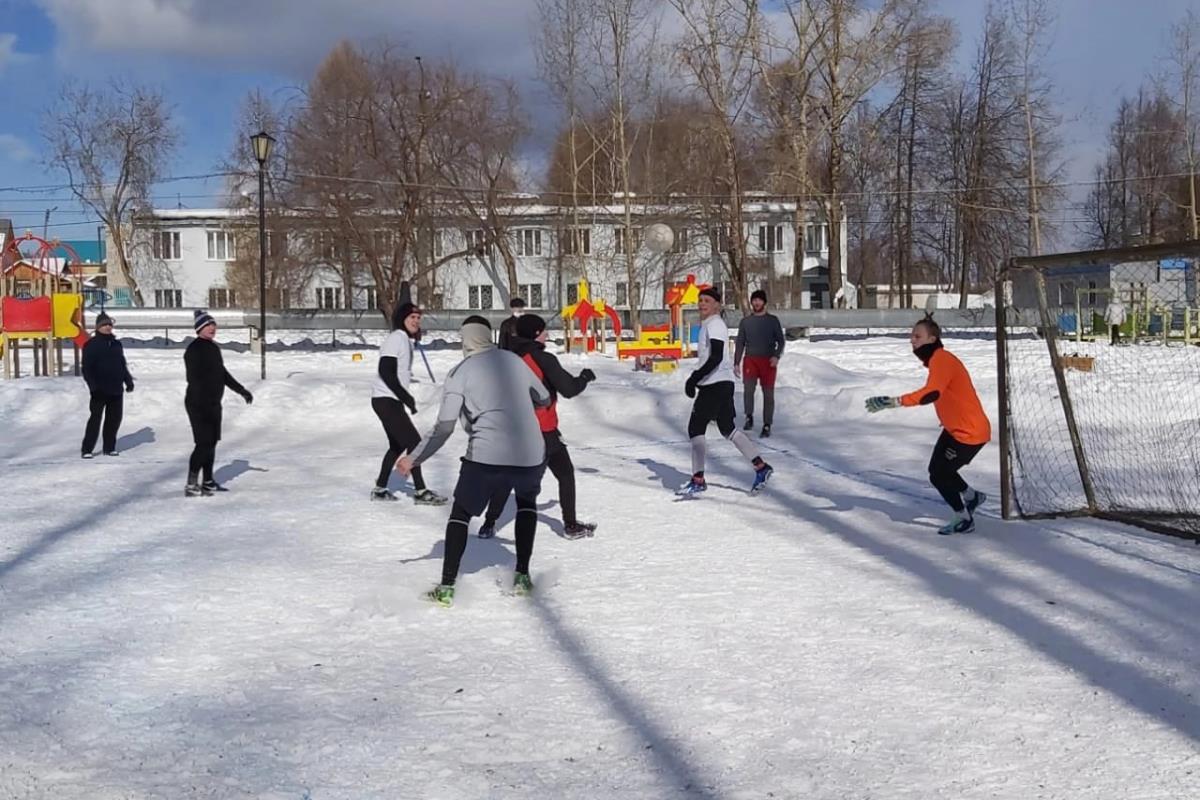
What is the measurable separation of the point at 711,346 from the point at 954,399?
8.03ft

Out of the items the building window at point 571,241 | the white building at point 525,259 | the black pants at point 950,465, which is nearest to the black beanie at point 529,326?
the black pants at point 950,465

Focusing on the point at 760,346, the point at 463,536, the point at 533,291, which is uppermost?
the point at 533,291

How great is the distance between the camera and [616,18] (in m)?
36.9

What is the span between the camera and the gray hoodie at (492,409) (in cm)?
619

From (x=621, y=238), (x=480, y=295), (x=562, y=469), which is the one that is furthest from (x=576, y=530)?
(x=480, y=295)

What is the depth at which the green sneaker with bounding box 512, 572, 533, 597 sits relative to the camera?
661 centimetres

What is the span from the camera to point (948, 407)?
7.94m

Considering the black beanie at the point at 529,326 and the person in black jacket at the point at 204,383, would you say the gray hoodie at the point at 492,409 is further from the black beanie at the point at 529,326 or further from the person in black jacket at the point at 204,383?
the person in black jacket at the point at 204,383

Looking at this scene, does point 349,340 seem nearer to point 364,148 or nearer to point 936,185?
point 364,148

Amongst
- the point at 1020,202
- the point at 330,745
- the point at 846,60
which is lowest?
the point at 330,745

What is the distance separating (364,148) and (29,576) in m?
39.1

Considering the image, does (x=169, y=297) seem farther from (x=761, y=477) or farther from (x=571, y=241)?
(x=761, y=477)

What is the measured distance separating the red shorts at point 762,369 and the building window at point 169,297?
52.3m

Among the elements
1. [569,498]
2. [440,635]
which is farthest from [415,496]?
[440,635]
